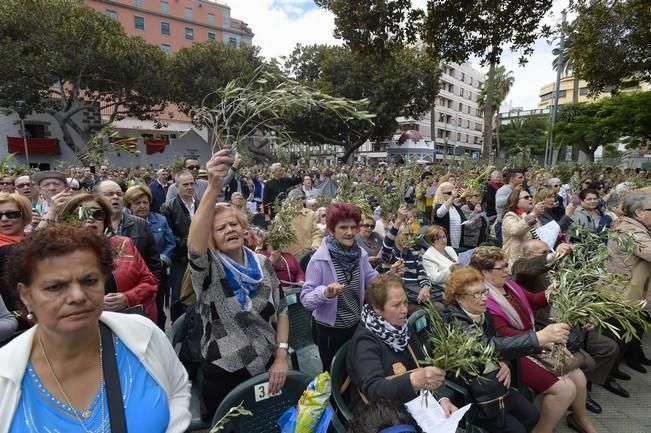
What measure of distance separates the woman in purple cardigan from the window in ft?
Answer: 172

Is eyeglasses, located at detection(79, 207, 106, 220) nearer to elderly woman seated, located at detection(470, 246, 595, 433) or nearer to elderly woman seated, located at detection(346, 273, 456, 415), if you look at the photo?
elderly woman seated, located at detection(346, 273, 456, 415)

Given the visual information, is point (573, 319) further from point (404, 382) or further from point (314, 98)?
point (314, 98)

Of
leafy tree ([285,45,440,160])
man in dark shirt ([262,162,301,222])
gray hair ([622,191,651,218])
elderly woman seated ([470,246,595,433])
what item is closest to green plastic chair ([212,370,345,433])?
elderly woman seated ([470,246,595,433])

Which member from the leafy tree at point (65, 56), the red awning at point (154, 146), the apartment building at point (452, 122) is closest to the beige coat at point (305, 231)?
the leafy tree at point (65, 56)

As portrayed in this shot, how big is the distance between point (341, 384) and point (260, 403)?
57cm

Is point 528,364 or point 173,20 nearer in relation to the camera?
point 528,364

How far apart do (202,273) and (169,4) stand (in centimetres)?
5542

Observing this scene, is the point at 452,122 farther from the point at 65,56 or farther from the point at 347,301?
the point at 347,301

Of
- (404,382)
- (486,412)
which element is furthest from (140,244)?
(486,412)

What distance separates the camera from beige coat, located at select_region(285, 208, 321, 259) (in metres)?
5.39

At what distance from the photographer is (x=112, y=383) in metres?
1.48

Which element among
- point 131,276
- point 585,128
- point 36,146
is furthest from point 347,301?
point 36,146

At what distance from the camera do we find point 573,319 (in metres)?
2.41

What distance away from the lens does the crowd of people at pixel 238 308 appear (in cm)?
145
